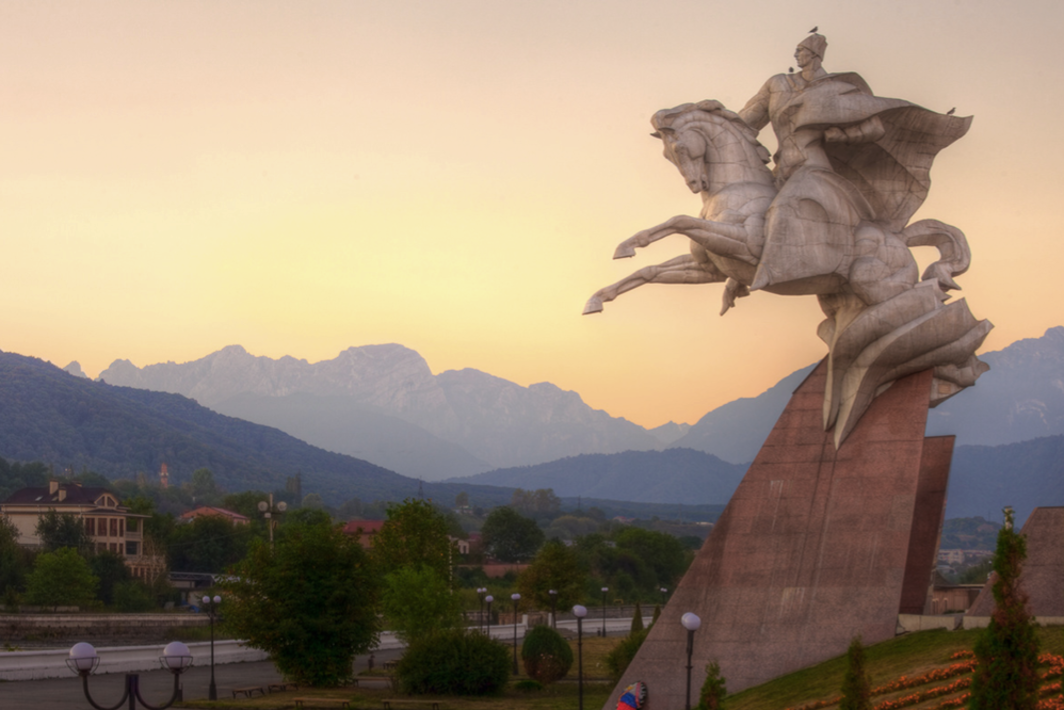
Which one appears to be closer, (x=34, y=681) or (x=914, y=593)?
(x=914, y=593)

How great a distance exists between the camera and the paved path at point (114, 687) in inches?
1048

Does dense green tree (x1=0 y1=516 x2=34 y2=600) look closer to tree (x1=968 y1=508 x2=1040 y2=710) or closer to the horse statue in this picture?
the horse statue

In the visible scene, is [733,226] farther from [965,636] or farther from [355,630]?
[355,630]

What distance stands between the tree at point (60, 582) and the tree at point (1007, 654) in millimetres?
53270

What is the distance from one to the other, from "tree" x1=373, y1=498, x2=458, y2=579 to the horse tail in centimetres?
2837

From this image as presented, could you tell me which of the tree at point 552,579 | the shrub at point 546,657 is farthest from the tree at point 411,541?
the shrub at point 546,657

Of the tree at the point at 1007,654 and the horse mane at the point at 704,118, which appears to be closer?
the tree at the point at 1007,654

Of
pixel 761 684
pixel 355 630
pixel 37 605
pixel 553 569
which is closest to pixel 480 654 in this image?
pixel 355 630

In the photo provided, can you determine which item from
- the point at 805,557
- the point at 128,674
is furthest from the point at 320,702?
the point at 128,674

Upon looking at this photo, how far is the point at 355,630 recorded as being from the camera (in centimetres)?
3139

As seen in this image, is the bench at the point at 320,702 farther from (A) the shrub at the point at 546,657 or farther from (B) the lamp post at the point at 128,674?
(B) the lamp post at the point at 128,674

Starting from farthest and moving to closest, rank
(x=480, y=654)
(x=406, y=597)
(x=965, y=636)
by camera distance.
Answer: (x=406, y=597) → (x=480, y=654) → (x=965, y=636)

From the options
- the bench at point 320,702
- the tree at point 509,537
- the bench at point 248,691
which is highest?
the bench at point 320,702

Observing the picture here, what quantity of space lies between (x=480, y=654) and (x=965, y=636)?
1391 centimetres
